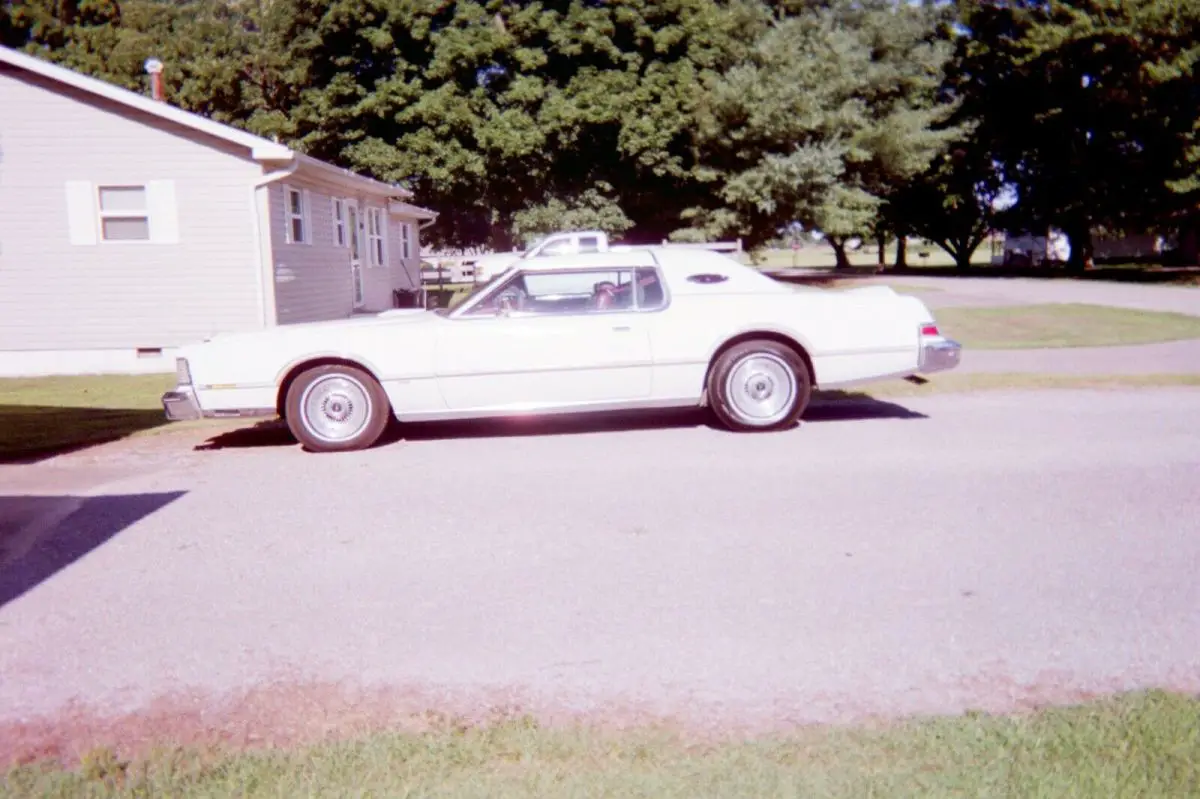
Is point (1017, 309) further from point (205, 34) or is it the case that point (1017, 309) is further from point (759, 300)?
point (205, 34)

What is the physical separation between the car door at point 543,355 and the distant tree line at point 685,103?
1114 inches

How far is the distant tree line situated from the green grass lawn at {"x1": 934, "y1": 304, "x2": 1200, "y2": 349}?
1690 cm

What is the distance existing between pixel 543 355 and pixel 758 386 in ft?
5.82

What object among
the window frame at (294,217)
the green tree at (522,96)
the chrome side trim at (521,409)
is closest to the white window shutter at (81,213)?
the window frame at (294,217)

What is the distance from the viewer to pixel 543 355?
8273 mm

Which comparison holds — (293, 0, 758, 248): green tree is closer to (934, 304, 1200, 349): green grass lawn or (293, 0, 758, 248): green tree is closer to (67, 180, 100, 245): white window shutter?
(934, 304, 1200, 349): green grass lawn

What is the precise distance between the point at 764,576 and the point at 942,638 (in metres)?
0.98

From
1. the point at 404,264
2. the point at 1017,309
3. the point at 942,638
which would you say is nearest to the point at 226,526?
the point at 942,638

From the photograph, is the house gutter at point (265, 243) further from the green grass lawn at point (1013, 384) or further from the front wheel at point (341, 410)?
the green grass lawn at point (1013, 384)

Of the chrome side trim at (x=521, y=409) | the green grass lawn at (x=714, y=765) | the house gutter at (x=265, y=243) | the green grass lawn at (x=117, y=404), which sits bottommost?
the green grass lawn at (x=714, y=765)

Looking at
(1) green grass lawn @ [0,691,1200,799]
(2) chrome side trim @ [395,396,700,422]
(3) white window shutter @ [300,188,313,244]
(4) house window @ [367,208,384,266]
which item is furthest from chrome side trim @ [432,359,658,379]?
(4) house window @ [367,208,384,266]

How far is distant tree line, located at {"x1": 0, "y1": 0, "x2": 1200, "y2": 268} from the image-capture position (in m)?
36.7

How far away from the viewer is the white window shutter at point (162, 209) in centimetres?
1570

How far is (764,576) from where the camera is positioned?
477 cm
